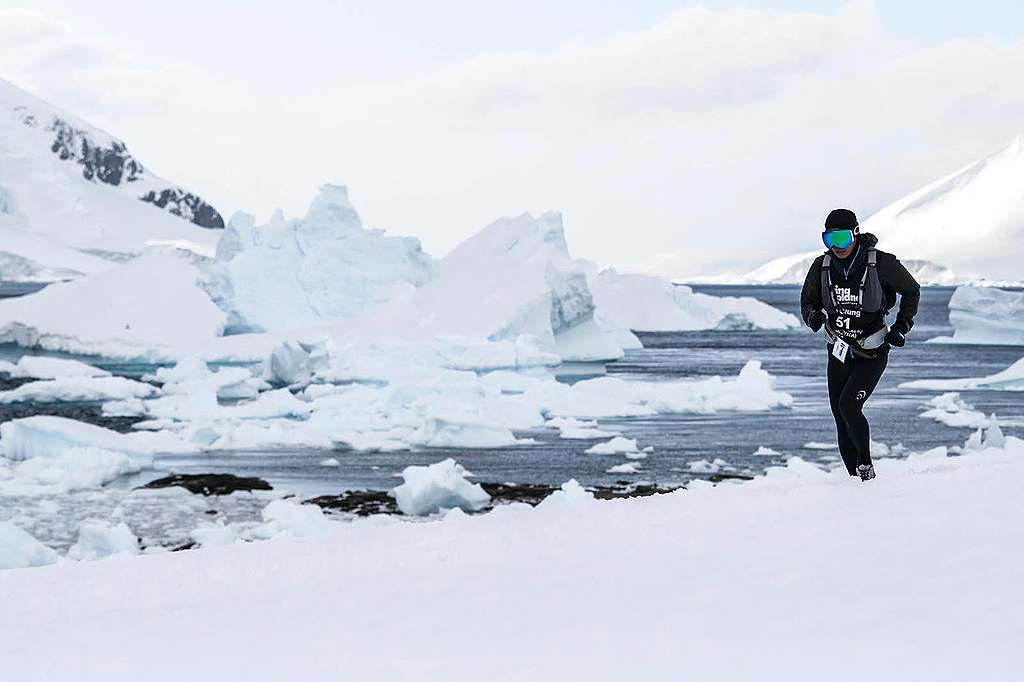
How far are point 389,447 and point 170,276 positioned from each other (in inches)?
1020

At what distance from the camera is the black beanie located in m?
5.39

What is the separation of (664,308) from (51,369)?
35.1 meters

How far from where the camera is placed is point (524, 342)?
34.2 metres

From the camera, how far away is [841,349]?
5727 millimetres

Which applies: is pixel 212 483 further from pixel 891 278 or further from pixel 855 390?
pixel 891 278

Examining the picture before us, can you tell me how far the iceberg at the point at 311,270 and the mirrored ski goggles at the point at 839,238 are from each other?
119 feet

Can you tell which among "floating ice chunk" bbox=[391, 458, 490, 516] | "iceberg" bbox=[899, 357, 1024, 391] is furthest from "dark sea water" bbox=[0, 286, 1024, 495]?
"floating ice chunk" bbox=[391, 458, 490, 516]

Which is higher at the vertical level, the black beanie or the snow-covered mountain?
the snow-covered mountain

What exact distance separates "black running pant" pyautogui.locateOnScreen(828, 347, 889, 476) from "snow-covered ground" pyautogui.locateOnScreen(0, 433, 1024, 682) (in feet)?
0.84

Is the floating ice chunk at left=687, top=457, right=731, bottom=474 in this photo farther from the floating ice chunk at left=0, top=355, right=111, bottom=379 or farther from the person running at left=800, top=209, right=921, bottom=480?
the floating ice chunk at left=0, top=355, right=111, bottom=379

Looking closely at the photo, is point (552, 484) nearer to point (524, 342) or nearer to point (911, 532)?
point (911, 532)

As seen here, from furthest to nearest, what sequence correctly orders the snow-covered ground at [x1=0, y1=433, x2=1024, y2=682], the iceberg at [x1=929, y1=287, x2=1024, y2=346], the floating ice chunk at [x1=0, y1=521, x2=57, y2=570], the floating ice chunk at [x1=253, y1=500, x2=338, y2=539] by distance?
the iceberg at [x1=929, y1=287, x2=1024, y2=346] → the floating ice chunk at [x1=253, y1=500, x2=338, y2=539] → the floating ice chunk at [x1=0, y1=521, x2=57, y2=570] → the snow-covered ground at [x1=0, y1=433, x2=1024, y2=682]

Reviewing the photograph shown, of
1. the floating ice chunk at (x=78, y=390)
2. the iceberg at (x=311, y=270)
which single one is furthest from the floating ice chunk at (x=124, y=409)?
the iceberg at (x=311, y=270)

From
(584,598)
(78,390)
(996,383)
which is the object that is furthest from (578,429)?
(584,598)
